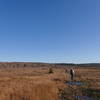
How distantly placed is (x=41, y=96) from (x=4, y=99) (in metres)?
2.52

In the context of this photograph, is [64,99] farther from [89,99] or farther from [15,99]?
[15,99]

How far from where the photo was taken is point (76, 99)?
13.0 metres

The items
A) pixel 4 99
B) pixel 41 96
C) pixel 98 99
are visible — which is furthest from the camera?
pixel 98 99

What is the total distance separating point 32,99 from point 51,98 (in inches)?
53.2

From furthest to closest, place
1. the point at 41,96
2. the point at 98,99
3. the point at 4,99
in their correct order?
the point at 98,99
the point at 41,96
the point at 4,99

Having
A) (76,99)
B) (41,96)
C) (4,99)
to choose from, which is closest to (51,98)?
(41,96)

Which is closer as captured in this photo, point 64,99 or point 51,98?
point 51,98

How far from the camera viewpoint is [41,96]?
12.6 meters

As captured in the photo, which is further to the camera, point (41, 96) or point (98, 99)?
point (98, 99)

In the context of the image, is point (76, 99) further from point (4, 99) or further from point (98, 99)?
point (4, 99)

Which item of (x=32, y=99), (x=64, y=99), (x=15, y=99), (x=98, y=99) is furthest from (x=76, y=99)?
(x=15, y=99)

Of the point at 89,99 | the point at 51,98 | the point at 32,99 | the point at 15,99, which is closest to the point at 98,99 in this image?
the point at 89,99

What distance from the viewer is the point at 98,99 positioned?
13.5m

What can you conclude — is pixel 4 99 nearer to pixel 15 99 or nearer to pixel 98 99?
pixel 15 99
